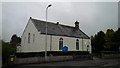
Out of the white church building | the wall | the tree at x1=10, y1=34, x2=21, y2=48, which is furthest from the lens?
the white church building

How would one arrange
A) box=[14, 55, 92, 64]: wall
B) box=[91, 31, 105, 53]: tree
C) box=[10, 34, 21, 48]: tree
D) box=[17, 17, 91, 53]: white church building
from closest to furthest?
box=[14, 55, 92, 64]: wall < box=[10, 34, 21, 48]: tree < box=[17, 17, 91, 53]: white church building < box=[91, 31, 105, 53]: tree

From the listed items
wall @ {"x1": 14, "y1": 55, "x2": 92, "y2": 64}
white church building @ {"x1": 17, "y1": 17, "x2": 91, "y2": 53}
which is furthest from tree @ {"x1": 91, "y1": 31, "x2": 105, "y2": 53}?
wall @ {"x1": 14, "y1": 55, "x2": 92, "y2": 64}

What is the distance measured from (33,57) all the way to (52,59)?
12.5 feet

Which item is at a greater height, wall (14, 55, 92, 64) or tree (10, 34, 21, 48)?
tree (10, 34, 21, 48)

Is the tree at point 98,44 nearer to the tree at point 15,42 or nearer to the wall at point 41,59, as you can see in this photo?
the wall at point 41,59

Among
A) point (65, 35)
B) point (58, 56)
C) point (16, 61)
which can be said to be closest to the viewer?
point (16, 61)

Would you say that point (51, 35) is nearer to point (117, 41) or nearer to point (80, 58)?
point (80, 58)

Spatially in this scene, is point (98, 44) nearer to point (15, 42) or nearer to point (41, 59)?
point (15, 42)

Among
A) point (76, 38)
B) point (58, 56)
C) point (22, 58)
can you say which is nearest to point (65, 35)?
point (76, 38)

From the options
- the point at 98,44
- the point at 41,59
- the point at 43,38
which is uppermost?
the point at 43,38

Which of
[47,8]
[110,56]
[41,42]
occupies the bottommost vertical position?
[110,56]

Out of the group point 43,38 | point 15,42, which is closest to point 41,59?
point 43,38

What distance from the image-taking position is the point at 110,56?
121 feet

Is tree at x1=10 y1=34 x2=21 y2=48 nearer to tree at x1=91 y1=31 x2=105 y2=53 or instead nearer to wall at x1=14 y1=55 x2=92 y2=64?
wall at x1=14 y1=55 x2=92 y2=64
